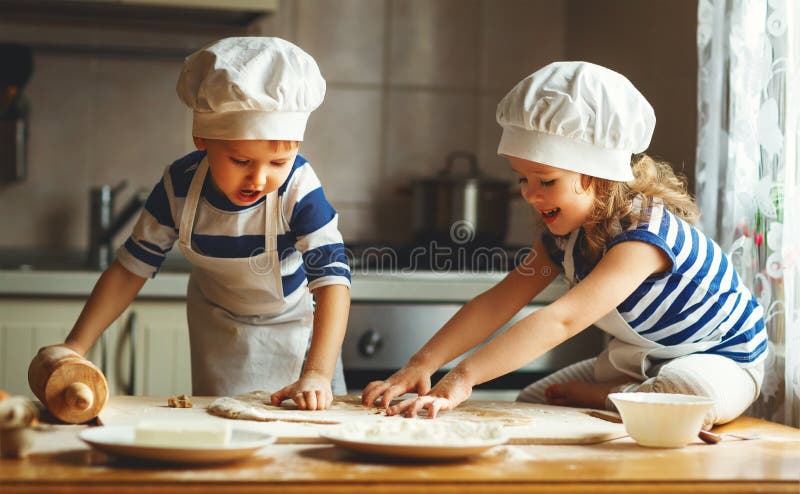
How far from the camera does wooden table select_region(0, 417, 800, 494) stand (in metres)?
0.76

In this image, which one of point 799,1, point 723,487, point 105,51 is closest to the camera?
point 723,487

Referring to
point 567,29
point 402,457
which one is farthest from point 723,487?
point 567,29

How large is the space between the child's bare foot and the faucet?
46.4 inches

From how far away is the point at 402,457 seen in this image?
34.0 inches

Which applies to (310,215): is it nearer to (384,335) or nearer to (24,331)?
(384,335)

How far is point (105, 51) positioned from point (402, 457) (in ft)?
5.92

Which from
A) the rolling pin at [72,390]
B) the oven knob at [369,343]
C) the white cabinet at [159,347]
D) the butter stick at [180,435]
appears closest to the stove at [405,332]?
the oven knob at [369,343]

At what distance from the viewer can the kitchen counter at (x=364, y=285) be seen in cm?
183

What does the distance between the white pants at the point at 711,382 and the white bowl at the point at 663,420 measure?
0.58ft

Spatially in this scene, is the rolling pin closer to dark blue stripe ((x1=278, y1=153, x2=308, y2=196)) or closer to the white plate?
the white plate

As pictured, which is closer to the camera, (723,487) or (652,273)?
(723,487)

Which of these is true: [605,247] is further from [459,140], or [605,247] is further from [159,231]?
[459,140]

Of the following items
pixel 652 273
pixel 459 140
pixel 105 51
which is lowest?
pixel 652 273

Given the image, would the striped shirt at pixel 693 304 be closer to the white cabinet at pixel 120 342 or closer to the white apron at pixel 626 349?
the white apron at pixel 626 349
